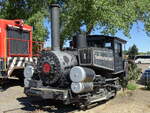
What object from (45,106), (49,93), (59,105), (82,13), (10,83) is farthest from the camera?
(82,13)

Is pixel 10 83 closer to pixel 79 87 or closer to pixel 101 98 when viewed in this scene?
pixel 101 98

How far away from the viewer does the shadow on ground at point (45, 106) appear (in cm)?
1021

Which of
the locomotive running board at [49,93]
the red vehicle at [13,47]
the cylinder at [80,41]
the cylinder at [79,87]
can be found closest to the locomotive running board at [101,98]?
the cylinder at [79,87]

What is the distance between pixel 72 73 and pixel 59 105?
211 centimetres

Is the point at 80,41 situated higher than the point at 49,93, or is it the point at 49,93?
the point at 80,41

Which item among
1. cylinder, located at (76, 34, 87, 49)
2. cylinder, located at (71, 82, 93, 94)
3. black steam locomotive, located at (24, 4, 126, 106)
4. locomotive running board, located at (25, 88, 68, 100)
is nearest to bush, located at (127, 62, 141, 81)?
black steam locomotive, located at (24, 4, 126, 106)

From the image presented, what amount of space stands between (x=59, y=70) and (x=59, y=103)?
198 centimetres

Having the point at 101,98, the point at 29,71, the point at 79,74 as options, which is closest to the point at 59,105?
the point at 101,98

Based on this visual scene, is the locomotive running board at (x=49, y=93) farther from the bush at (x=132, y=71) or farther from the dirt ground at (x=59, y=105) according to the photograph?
the bush at (x=132, y=71)

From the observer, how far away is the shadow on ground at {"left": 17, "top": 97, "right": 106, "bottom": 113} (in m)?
10.2

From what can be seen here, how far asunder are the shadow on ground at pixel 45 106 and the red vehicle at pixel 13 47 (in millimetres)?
2204

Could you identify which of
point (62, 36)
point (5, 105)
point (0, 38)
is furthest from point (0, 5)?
point (5, 105)

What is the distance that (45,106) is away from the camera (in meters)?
10.7

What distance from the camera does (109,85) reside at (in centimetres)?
1167
